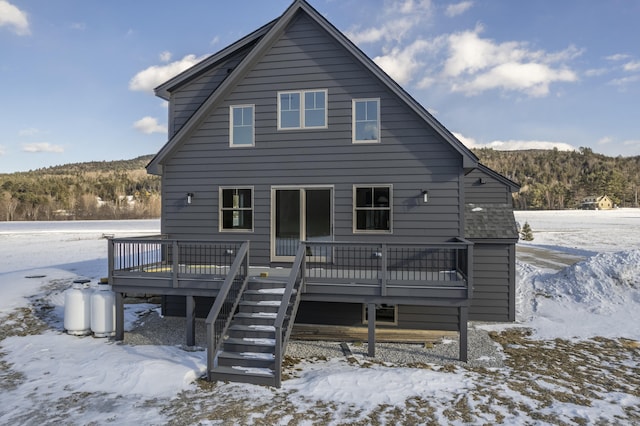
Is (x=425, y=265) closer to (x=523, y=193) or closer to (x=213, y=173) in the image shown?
(x=213, y=173)

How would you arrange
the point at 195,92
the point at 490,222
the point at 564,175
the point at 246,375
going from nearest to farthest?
the point at 246,375 → the point at 490,222 → the point at 195,92 → the point at 564,175

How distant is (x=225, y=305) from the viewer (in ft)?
26.0

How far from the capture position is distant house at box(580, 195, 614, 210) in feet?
264

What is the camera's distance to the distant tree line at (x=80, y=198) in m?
69.8

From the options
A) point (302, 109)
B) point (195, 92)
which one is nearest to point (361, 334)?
point (302, 109)

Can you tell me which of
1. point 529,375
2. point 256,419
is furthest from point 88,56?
point 529,375

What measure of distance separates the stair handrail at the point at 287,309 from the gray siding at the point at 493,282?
548cm

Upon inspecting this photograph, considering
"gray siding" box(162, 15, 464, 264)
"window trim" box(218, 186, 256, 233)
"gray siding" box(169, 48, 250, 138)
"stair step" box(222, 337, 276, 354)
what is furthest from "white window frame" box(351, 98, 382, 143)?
"stair step" box(222, 337, 276, 354)

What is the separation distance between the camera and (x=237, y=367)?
21.8 feet

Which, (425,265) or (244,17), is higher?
(244,17)

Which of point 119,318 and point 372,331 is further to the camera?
point 119,318

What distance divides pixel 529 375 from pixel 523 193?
9116cm

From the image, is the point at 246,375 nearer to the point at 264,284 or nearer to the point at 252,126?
the point at 264,284

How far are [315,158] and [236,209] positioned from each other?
8.61 feet
